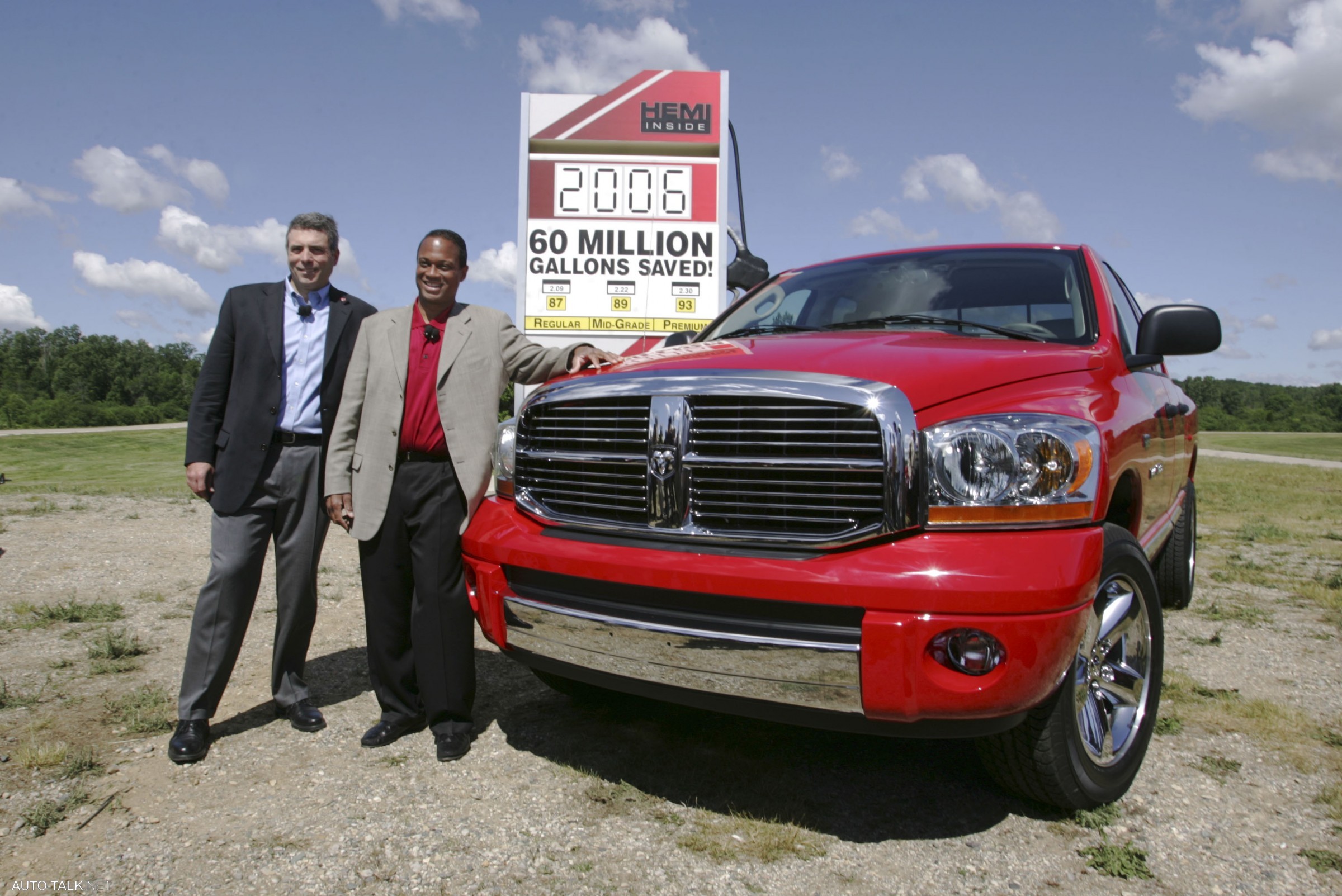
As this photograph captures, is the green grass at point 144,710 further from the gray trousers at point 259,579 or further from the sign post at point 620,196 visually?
the sign post at point 620,196

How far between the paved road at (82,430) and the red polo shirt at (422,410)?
3463cm

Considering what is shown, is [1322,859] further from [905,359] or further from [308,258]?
[308,258]

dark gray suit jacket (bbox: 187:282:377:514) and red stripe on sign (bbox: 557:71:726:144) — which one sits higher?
red stripe on sign (bbox: 557:71:726:144)

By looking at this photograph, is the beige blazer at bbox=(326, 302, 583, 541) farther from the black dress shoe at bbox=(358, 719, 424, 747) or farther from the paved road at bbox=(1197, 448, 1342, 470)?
the paved road at bbox=(1197, 448, 1342, 470)

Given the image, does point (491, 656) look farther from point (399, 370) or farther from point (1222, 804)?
point (1222, 804)

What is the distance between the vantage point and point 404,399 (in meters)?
3.15

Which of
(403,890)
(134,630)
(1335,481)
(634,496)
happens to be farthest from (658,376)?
(1335,481)

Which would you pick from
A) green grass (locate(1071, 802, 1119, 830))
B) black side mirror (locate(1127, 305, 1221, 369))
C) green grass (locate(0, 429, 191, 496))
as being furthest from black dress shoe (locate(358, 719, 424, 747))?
green grass (locate(0, 429, 191, 496))

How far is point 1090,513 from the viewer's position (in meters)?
2.18

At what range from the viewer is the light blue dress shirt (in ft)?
11.1

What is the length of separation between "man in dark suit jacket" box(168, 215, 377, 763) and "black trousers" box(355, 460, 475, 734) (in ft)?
1.22

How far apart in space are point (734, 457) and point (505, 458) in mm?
1033

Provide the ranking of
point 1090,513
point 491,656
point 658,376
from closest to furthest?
1. point 1090,513
2. point 658,376
3. point 491,656

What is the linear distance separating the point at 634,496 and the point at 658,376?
1.18ft
